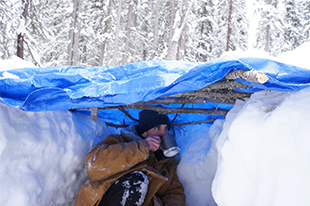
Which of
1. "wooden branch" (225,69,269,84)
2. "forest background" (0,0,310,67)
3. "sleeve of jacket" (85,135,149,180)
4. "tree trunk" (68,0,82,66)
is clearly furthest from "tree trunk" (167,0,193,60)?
"tree trunk" (68,0,82,66)

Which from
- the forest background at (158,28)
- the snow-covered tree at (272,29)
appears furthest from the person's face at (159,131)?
the snow-covered tree at (272,29)

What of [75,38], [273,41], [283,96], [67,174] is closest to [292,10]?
[273,41]

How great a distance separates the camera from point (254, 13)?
1291 cm

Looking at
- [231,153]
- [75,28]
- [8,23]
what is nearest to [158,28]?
[75,28]

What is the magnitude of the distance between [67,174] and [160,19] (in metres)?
16.3

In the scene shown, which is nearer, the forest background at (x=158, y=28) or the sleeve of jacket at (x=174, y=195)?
the sleeve of jacket at (x=174, y=195)

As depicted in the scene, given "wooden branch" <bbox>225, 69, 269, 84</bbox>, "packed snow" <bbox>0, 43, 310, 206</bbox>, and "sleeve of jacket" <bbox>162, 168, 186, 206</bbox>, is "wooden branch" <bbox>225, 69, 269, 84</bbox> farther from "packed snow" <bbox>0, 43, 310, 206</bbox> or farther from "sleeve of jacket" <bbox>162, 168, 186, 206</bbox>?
"sleeve of jacket" <bbox>162, 168, 186, 206</bbox>

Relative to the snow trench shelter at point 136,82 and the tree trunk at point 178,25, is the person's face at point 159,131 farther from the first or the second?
the tree trunk at point 178,25

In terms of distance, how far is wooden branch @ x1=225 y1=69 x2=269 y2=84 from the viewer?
1421 millimetres

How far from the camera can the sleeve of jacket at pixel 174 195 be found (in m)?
2.75

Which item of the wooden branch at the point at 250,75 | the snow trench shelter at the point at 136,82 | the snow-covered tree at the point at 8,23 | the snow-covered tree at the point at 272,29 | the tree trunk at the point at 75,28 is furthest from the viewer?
the snow-covered tree at the point at 272,29

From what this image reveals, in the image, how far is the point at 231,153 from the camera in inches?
74.5

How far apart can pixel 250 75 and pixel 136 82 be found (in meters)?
0.92

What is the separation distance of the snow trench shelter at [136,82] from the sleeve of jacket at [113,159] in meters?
0.62
